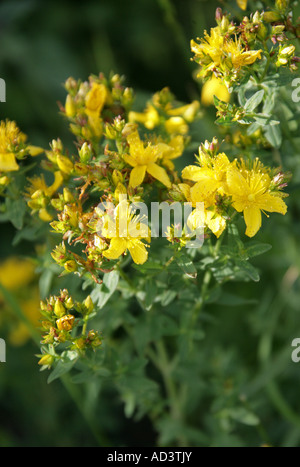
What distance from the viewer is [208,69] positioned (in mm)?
1547

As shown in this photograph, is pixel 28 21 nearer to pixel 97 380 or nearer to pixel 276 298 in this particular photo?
pixel 276 298

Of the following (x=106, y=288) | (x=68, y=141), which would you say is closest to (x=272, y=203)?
(x=106, y=288)

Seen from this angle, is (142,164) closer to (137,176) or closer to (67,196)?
(137,176)

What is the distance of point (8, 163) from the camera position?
66.7 inches

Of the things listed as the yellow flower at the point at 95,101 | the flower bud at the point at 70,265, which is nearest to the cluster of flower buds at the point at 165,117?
the yellow flower at the point at 95,101

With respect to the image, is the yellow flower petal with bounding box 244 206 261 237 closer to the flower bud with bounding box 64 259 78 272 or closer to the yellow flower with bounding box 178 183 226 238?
the yellow flower with bounding box 178 183 226 238

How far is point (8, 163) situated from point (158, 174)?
480mm

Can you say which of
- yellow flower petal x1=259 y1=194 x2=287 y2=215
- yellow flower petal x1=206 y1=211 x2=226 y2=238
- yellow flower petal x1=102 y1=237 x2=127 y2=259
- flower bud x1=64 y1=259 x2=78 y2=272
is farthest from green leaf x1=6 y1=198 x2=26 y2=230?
yellow flower petal x1=259 y1=194 x2=287 y2=215

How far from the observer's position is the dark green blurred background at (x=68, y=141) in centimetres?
241

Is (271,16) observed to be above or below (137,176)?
above

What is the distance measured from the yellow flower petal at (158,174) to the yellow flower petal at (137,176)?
0.02 metres

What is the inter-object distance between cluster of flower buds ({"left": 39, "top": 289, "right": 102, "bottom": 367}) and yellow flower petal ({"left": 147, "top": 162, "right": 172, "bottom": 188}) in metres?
0.39

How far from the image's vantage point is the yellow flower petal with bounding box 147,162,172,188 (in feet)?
5.16

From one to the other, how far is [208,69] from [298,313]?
5.07ft
